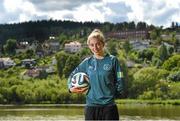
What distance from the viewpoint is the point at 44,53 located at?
200 m

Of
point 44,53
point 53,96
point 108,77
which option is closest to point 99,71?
point 108,77

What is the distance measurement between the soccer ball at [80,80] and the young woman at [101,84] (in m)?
0.05

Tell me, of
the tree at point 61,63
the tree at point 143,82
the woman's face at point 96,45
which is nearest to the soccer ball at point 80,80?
the woman's face at point 96,45

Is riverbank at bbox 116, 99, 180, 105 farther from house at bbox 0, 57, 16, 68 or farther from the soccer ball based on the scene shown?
house at bbox 0, 57, 16, 68

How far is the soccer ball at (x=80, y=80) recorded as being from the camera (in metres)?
8.01

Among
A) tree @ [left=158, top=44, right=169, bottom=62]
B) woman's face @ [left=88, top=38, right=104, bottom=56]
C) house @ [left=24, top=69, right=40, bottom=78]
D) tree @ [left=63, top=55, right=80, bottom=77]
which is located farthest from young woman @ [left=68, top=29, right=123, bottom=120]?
tree @ [left=158, top=44, right=169, bottom=62]

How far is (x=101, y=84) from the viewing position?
26.3ft

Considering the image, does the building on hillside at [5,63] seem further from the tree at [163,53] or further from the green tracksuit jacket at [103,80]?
the green tracksuit jacket at [103,80]

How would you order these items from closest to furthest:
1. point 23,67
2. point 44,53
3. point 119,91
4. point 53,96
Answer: point 119,91, point 53,96, point 23,67, point 44,53

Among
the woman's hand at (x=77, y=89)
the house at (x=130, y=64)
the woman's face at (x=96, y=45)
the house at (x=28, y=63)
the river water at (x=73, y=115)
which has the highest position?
the woman's face at (x=96, y=45)

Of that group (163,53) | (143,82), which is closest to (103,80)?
(143,82)

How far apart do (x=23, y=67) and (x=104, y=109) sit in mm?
160344

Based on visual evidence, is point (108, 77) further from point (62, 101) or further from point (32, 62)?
point (32, 62)

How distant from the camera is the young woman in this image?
798 centimetres
